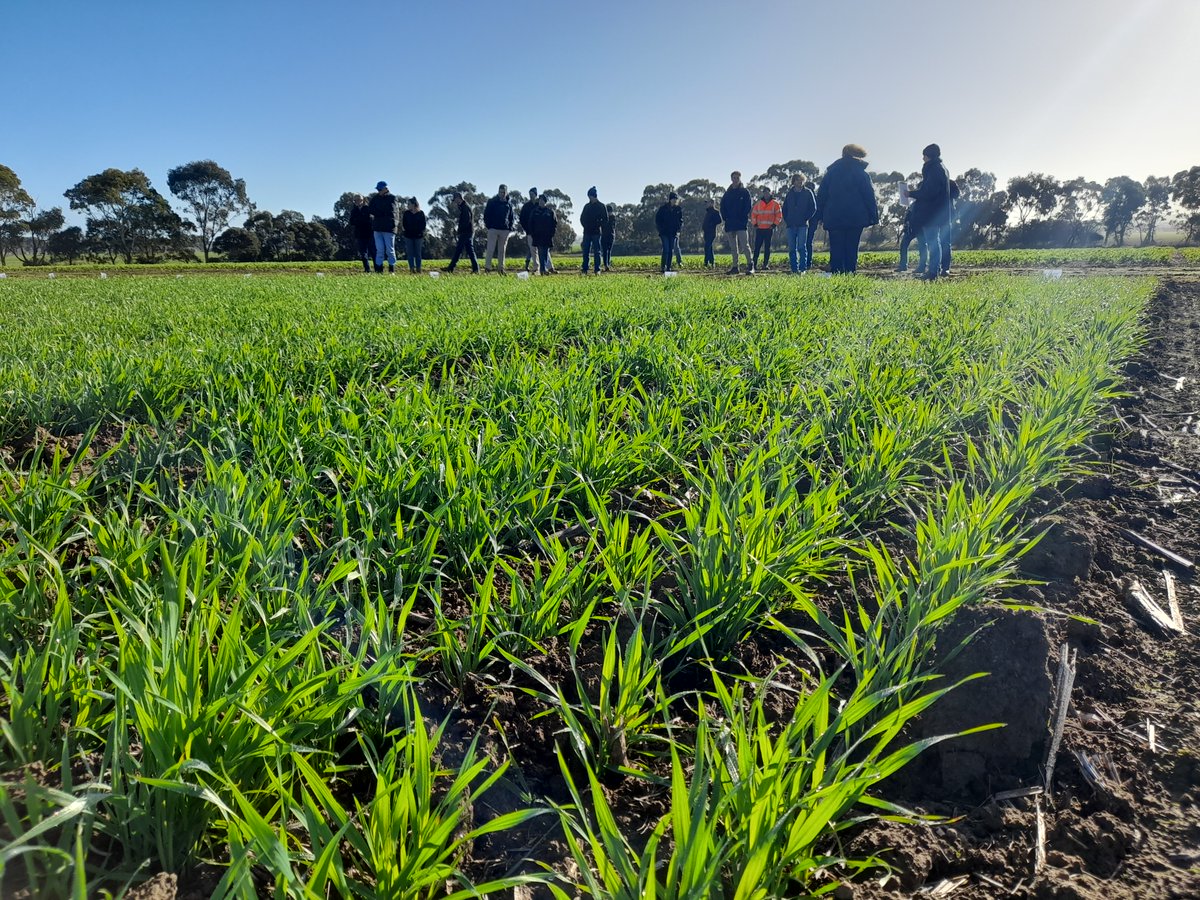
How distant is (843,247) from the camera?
11062 mm

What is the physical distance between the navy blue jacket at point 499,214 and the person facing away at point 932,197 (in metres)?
7.61

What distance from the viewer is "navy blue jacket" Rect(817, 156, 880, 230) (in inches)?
386

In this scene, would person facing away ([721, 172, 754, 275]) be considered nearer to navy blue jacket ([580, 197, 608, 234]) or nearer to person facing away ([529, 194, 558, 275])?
→ navy blue jacket ([580, 197, 608, 234])

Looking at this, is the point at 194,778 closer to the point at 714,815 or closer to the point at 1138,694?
the point at 714,815

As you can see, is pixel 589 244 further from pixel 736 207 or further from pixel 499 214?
pixel 736 207

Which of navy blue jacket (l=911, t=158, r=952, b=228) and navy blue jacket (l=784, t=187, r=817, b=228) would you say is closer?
navy blue jacket (l=911, t=158, r=952, b=228)

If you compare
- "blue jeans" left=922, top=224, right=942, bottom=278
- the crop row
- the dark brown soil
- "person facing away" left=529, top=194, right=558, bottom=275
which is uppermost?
"person facing away" left=529, top=194, right=558, bottom=275

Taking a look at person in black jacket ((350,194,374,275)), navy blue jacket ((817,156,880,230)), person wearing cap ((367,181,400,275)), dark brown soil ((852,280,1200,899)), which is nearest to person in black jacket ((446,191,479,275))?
person wearing cap ((367,181,400,275))

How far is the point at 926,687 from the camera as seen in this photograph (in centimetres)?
136

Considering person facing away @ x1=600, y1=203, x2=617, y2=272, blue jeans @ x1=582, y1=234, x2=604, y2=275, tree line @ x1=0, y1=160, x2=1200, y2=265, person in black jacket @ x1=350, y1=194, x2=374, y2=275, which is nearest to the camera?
person in black jacket @ x1=350, y1=194, x2=374, y2=275

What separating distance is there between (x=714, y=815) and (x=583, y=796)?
0.41m

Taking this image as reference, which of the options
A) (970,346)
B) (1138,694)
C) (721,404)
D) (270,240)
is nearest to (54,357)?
(721,404)

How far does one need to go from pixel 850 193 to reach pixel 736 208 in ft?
13.4

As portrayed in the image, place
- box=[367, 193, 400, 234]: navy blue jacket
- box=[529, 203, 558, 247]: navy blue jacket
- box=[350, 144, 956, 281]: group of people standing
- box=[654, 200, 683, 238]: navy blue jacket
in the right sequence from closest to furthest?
box=[350, 144, 956, 281]: group of people standing < box=[367, 193, 400, 234]: navy blue jacket < box=[529, 203, 558, 247]: navy blue jacket < box=[654, 200, 683, 238]: navy blue jacket
